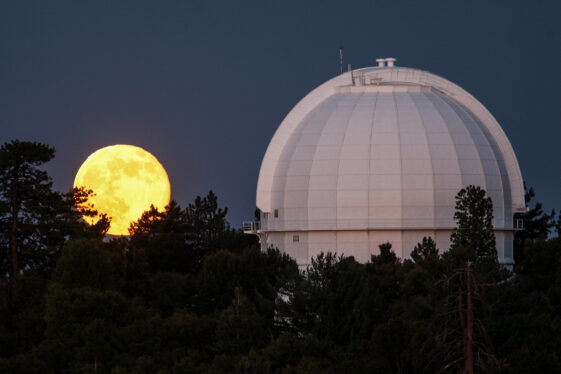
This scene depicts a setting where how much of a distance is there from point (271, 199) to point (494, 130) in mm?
11131

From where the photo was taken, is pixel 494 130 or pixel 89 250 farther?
pixel 494 130

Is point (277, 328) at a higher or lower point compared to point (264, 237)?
lower

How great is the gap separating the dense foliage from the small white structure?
1.64 meters

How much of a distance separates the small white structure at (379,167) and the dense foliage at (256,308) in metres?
1.64

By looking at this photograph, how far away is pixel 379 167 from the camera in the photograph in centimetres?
5366

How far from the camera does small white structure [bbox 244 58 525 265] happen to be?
5328cm

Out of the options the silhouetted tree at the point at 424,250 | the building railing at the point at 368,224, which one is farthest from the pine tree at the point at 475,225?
the building railing at the point at 368,224

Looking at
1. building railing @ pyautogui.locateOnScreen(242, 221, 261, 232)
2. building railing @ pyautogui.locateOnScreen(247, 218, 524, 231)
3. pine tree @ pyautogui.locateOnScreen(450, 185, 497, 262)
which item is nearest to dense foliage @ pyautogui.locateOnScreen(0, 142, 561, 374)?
pine tree @ pyautogui.locateOnScreen(450, 185, 497, 262)

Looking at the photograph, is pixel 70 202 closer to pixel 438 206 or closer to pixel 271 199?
pixel 271 199

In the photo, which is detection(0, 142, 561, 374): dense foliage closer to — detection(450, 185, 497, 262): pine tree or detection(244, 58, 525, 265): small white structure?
detection(450, 185, 497, 262): pine tree

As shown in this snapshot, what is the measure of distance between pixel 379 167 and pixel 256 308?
522 inches

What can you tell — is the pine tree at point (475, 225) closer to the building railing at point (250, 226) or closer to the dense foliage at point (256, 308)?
the dense foliage at point (256, 308)

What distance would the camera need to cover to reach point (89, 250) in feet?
149

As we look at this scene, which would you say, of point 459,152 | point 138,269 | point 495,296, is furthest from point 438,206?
A: point 495,296
